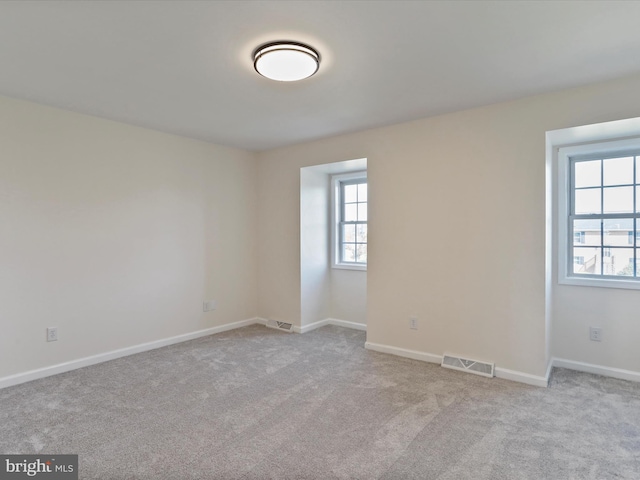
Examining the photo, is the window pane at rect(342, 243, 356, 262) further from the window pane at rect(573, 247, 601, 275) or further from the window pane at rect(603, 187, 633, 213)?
the window pane at rect(603, 187, 633, 213)

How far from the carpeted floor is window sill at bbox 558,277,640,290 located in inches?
32.3

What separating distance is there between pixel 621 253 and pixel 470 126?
1.80m

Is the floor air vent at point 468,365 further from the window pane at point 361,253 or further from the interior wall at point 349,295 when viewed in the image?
the window pane at point 361,253

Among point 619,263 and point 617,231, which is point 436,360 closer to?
point 619,263

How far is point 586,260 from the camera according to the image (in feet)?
11.2

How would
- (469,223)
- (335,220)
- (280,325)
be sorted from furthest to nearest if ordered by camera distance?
(335,220) → (280,325) → (469,223)

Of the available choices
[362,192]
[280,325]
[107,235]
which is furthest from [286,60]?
[280,325]

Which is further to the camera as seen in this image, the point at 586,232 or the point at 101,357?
the point at 101,357

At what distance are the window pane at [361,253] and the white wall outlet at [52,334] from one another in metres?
3.49

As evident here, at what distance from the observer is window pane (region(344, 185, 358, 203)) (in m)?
5.03

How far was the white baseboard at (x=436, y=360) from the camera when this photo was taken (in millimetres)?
3014

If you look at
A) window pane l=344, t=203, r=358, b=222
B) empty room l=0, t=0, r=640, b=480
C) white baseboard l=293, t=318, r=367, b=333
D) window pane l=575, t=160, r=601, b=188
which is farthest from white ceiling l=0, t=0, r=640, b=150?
white baseboard l=293, t=318, r=367, b=333

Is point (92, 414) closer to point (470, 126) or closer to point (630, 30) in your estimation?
point (470, 126)

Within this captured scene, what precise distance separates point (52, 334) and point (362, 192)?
3.79 metres
